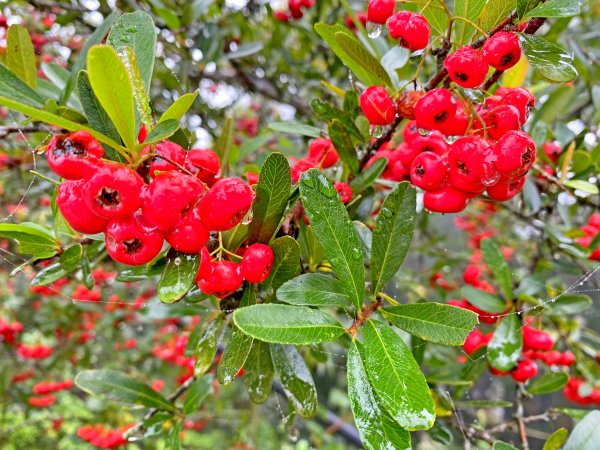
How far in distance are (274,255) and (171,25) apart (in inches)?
45.4

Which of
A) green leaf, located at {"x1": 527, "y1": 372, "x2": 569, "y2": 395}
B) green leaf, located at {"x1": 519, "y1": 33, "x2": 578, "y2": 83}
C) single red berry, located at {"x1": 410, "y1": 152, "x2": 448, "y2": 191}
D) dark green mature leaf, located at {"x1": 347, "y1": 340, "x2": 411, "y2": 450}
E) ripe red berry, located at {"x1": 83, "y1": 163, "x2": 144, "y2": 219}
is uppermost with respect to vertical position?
green leaf, located at {"x1": 519, "y1": 33, "x2": 578, "y2": 83}

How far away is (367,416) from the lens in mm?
618

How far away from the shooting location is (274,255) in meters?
0.75

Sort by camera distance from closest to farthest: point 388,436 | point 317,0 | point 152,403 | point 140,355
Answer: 1. point 388,436
2. point 152,403
3. point 317,0
4. point 140,355

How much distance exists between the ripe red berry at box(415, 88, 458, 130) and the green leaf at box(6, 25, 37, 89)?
765 millimetres

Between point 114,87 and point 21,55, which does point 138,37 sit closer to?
point 114,87

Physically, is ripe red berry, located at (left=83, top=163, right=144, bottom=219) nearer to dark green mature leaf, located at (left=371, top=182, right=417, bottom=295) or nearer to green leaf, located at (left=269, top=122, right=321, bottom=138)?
dark green mature leaf, located at (left=371, top=182, right=417, bottom=295)

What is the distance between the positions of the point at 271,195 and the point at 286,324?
21 centimetres

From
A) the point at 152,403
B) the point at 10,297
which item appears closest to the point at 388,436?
the point at 152,403

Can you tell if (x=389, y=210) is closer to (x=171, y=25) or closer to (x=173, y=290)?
(x=173, y=290)

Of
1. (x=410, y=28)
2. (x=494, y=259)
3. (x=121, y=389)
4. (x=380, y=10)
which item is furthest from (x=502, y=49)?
(x=121, y=389)

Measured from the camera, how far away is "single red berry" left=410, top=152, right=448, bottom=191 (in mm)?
785

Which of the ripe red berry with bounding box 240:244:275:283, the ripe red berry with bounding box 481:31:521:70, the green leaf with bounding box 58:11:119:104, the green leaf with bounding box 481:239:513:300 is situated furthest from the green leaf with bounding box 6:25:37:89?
the green leaf with bounding box 481:239:513:300

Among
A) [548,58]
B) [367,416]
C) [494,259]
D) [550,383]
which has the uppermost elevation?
[548,58]
